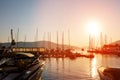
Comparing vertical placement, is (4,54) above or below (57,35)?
below

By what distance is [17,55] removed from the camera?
17016 mm

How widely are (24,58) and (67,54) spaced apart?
67.3 metres

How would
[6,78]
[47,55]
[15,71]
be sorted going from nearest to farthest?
[6,78]
[15,71]
[47,55]

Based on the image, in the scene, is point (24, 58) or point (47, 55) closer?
point (24, 58)

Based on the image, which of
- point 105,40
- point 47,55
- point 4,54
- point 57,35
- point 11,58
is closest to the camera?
point 11,58

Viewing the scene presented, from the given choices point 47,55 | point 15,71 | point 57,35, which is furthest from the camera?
point 57,35

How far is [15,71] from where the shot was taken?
39.5 feet

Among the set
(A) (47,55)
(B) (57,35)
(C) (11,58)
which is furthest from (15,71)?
(B) (57,35)

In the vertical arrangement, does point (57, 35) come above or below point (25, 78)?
above

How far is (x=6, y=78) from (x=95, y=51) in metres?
123

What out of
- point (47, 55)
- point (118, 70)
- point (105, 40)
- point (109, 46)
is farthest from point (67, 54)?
point (118, 70)

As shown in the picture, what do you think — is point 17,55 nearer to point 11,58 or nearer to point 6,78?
point 11,58

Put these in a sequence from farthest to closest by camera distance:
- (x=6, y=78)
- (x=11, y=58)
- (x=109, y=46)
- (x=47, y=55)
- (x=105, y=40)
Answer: (x=109, y=46), (x=105, y=40), (x=47, y=55), (x=11, y=58), (x=6, y=78)

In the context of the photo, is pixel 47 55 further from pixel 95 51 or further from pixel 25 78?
pixel 25 78
